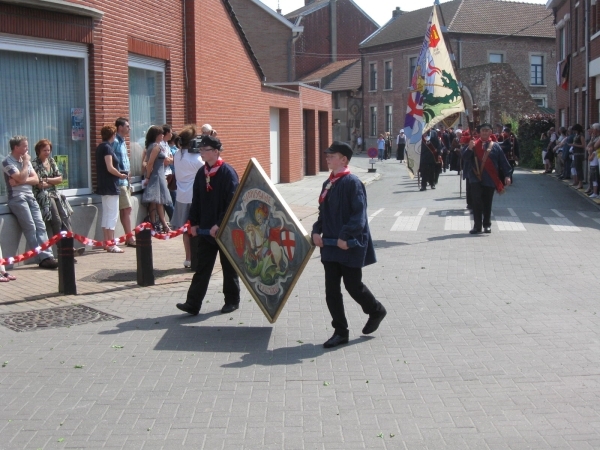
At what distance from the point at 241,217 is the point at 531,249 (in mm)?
6465

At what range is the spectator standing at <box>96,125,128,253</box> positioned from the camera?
12328 mm

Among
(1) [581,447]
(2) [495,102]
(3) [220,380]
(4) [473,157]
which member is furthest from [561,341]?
(2) [495,102]

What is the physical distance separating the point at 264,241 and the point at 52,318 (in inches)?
90.7

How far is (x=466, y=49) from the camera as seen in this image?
191 feet

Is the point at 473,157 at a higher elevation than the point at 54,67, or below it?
below

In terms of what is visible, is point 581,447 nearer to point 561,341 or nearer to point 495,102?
point 561,341

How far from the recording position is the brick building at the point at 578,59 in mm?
27203

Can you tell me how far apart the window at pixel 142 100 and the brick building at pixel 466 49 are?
40681mm

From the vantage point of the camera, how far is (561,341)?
737cm

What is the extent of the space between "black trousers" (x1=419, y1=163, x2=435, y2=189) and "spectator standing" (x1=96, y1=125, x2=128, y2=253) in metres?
14.0

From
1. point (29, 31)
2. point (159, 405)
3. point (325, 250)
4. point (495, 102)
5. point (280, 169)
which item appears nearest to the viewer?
point (159, 405)

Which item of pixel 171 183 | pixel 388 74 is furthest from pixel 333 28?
pixel 171 183

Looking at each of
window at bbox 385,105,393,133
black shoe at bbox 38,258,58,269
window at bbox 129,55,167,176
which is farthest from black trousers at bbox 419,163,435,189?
window at bbox 385,105,393,133

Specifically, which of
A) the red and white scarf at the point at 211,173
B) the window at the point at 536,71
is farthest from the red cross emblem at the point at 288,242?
the window at the point at 536,71
